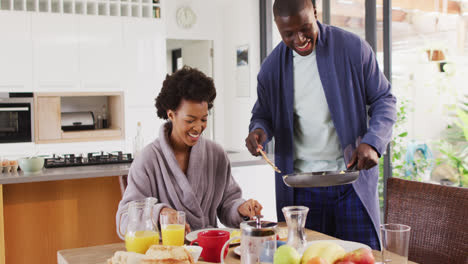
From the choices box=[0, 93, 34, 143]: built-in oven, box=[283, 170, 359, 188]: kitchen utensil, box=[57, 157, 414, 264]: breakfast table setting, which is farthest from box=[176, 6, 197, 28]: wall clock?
box=[283, 170, 359, 188]: kitchen utensil

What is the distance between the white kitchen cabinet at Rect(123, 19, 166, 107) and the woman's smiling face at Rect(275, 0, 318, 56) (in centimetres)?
407

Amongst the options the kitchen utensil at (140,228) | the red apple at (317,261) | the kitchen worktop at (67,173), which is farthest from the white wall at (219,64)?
the red apple at (317,261)

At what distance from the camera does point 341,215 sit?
6.57 ft

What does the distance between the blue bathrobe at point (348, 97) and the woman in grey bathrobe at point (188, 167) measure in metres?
0.24

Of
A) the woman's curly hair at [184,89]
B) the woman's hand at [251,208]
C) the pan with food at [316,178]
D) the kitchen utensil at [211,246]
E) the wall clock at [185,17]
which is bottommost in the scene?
the kitchen utensil at [211,246]

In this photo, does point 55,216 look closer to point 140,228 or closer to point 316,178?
point 140,228

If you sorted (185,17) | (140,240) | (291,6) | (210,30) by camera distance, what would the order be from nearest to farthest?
(140,240) → (291,6) → (185,17) → (210,30)

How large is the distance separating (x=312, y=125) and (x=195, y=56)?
5257 mm

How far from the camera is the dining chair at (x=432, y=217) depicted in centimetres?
175

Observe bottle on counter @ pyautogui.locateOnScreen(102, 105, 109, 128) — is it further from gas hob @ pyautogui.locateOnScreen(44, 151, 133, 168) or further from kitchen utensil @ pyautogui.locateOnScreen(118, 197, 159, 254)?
kitchen utensil @ pyautogui.locateOnScreen(118, 197, 159, 254)

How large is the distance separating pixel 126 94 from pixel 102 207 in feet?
9.28

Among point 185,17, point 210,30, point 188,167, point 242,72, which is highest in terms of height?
point 185,17

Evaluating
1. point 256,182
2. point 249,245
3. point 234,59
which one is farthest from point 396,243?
point 234,59

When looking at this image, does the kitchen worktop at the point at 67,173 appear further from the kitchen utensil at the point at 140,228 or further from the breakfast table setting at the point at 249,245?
the kitchen utensil at the point at 140,228
